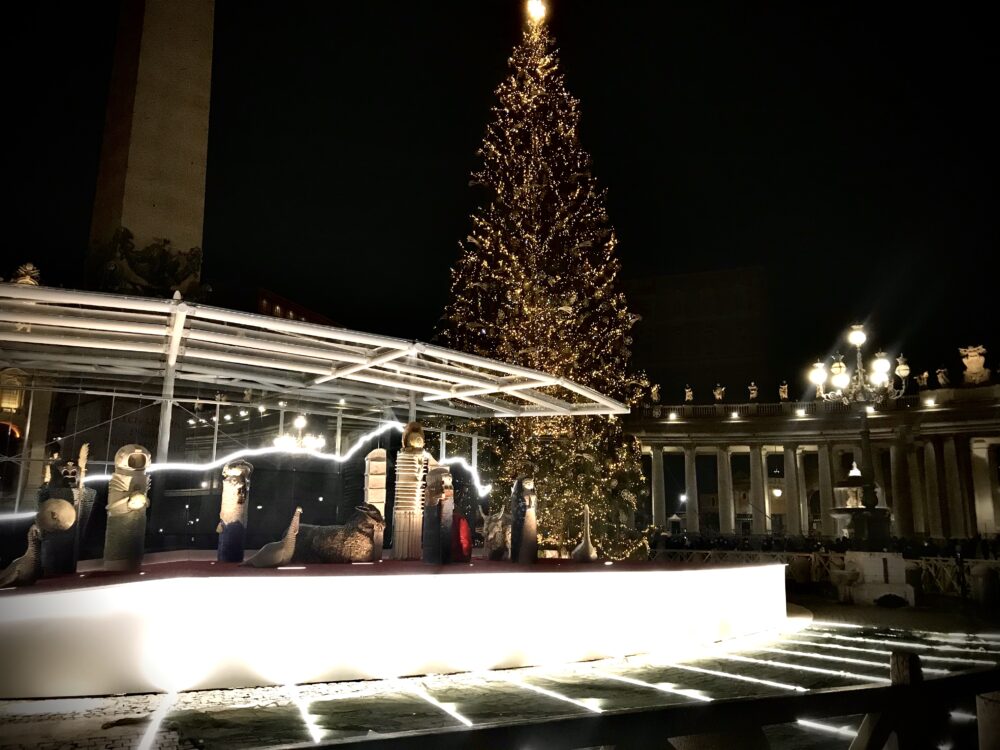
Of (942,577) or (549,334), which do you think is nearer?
(549,334)

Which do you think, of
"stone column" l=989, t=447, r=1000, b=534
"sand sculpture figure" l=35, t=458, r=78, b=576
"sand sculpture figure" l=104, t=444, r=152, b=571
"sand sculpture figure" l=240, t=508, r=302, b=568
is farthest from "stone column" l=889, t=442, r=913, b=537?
"sand sculpture figure" l=35, t=458, r=78, b=576

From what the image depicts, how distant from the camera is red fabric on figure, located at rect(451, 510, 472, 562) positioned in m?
9.63

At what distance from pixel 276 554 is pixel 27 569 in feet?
8.05

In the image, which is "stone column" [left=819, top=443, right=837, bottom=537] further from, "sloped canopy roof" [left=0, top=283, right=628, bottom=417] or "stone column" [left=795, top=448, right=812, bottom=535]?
"sloped canopy roof" [left=0, top=283, right=628, bottom=417]

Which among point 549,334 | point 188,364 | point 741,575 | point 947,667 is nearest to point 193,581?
point 188,364

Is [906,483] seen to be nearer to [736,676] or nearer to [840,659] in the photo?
[840,659]

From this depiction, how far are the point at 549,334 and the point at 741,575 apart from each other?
8043 millimetres

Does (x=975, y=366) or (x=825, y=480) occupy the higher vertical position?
(x=975, y=366)

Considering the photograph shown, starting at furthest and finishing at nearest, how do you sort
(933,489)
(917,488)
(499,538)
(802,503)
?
(802,503) → (917,488) → (933,489) → (499,538)

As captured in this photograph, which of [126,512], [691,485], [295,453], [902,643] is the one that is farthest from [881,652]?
[691,485]

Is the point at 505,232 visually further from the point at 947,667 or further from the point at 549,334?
the point at 947,667

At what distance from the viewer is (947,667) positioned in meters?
9.36

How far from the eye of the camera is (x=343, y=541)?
367 inches

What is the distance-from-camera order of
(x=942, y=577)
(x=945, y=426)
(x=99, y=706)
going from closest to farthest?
(x=99, y=706) → (x=942, y=577) → (x=945, y=426)
